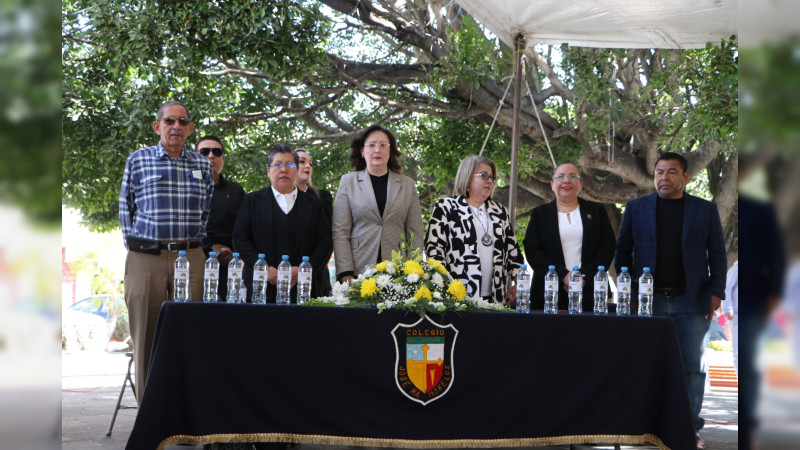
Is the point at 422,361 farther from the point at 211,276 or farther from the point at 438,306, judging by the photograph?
the point at 211,276

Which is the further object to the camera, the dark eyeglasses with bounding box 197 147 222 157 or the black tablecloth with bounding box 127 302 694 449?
the dark eyeglasses with bounding box 197 147 222 157

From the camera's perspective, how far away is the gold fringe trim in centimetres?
368

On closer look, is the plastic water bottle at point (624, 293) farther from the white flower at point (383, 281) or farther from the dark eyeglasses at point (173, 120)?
the dark eyeglasses at point (173, 120)

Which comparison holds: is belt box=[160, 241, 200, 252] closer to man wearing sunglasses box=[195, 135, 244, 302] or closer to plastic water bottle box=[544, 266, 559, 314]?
man wearing sunglasses box=[195, 135, 244, 302]

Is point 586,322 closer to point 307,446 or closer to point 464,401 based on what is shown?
point 464,401

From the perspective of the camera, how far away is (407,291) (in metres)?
3.91

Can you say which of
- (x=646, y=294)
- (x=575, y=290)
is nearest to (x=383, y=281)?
(x=575, y=290)

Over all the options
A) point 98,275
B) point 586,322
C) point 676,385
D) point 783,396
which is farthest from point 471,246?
point 98,275

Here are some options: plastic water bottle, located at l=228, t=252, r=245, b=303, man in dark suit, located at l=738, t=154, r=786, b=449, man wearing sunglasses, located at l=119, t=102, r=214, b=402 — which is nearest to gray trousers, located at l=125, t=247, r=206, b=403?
man wearing sunglasses, located at l=119, t=102, r=214, b=402

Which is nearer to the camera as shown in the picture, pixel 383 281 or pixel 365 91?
pixel 383 281

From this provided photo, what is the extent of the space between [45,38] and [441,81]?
342 inches

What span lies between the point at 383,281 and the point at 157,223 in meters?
1.68

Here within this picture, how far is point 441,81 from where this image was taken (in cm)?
909

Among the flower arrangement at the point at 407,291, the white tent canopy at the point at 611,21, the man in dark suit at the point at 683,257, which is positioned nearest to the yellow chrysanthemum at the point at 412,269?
the flower arrangement at the point at 407,291
